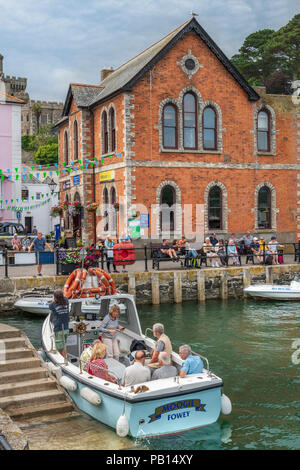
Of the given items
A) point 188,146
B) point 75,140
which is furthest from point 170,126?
point 75,140

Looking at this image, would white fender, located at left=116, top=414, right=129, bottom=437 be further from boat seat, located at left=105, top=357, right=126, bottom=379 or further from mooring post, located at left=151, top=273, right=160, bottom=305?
mooring post, located at left=151, top=273, right=160, bottom=305

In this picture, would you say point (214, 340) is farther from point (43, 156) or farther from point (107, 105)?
point (43, 156)

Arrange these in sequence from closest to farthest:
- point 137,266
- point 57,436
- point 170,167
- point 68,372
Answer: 1. point 57,436
2. point 68,372
3. point 137,266
4. point 170,167

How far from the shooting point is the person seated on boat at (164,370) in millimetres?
9188

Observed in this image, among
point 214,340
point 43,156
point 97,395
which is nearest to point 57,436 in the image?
point 97,395

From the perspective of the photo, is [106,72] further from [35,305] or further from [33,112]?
[33,112]

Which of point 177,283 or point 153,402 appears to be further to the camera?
point 177,283

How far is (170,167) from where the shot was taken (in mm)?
26484

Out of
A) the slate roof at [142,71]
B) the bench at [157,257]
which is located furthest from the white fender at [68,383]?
the slate roof at [142,71]

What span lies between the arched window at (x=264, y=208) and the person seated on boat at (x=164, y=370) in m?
20.2

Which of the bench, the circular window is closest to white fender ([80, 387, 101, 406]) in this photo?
the bench

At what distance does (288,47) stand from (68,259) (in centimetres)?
5195

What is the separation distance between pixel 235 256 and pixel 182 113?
323 inches

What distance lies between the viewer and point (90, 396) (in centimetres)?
918
